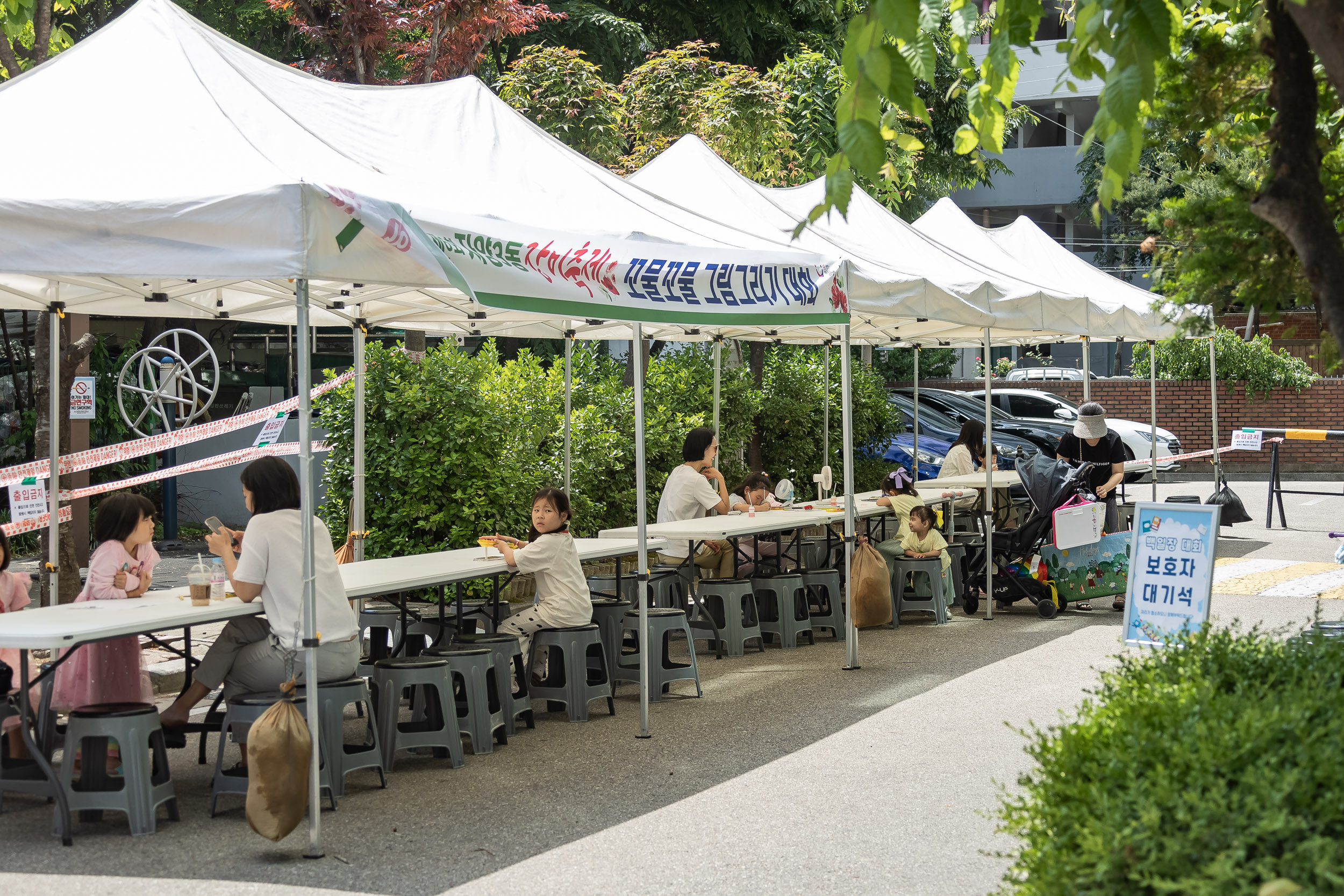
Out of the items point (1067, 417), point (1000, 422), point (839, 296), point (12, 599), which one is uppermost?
point (839, 296)

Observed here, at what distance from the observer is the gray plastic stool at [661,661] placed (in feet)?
27.3

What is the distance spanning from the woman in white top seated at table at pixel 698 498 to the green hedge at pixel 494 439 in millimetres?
1349

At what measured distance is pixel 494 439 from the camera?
1105 cm

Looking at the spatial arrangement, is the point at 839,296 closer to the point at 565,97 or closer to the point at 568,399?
the point at 568,399

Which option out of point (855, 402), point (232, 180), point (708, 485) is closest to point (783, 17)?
point (855, 402)

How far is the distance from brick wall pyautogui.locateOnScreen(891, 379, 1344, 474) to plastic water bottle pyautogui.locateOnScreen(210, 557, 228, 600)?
23.5m

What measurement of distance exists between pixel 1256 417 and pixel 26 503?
25428 millimetres

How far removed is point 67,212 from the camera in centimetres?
523

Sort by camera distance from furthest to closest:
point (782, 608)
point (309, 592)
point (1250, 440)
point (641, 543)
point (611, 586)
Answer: point (1250, 440)
point (611, 586)
point (782, 608)
point (641, 543)
point (309, 592)

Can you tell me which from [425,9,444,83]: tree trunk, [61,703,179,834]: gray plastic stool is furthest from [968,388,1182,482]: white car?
[61,703,179,834]: gray plastic stool

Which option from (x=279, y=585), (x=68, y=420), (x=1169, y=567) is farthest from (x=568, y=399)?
(x=1169, y=567)

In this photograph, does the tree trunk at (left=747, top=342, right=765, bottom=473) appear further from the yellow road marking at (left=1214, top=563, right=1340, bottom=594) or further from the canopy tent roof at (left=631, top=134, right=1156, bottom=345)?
the yellow road marking at (left=1214, top=563, right=1340, bottom=594)

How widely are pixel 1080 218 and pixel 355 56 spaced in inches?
1250

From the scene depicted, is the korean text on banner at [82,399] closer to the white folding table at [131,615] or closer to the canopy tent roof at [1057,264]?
the white folding table at [131,615]
